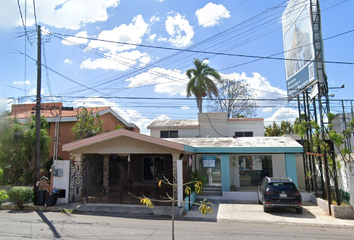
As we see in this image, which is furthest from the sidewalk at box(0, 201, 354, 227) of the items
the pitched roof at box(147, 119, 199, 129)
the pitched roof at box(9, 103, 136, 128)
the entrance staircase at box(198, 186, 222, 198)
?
the pitched roof at box(147, 119, 199, 129)

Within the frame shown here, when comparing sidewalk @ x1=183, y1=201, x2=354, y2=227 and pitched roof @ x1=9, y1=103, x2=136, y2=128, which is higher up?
pitched roof @ x1=9, y1=103, x2=136, y2=128

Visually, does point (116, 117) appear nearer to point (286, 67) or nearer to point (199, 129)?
point (199, 129)

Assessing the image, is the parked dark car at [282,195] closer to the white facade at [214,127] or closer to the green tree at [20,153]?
the white facade at [214,127]

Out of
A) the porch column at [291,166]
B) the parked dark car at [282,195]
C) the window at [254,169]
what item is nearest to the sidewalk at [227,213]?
the parked dark car at [282,195]

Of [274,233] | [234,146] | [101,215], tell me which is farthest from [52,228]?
[234,146]

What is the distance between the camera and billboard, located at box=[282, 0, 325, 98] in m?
12.8

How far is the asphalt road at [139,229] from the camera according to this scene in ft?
26.6

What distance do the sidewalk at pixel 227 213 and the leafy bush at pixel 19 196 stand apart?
31 centimetres

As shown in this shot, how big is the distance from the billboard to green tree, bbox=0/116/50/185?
53.7ft

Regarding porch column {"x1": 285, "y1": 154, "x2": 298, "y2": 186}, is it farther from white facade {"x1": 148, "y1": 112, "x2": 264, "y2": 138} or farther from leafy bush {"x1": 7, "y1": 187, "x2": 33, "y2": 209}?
leafy bush {"x1": 7, "y1": 187, "x2": 33, "y2": 209}

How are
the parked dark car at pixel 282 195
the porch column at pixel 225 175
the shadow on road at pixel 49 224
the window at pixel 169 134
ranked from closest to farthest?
the shadow on road at pixel 49 224, the parked dark car at pixel 282 195, the porch column at pixel 225 175, the window at pixel 169 134

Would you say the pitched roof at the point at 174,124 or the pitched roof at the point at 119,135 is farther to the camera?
the pitched roof at the point at 174,124

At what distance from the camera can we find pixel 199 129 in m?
26.0

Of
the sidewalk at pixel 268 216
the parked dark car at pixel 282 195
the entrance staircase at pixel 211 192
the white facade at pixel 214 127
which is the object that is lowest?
the sidewalk at pixel 268 216
